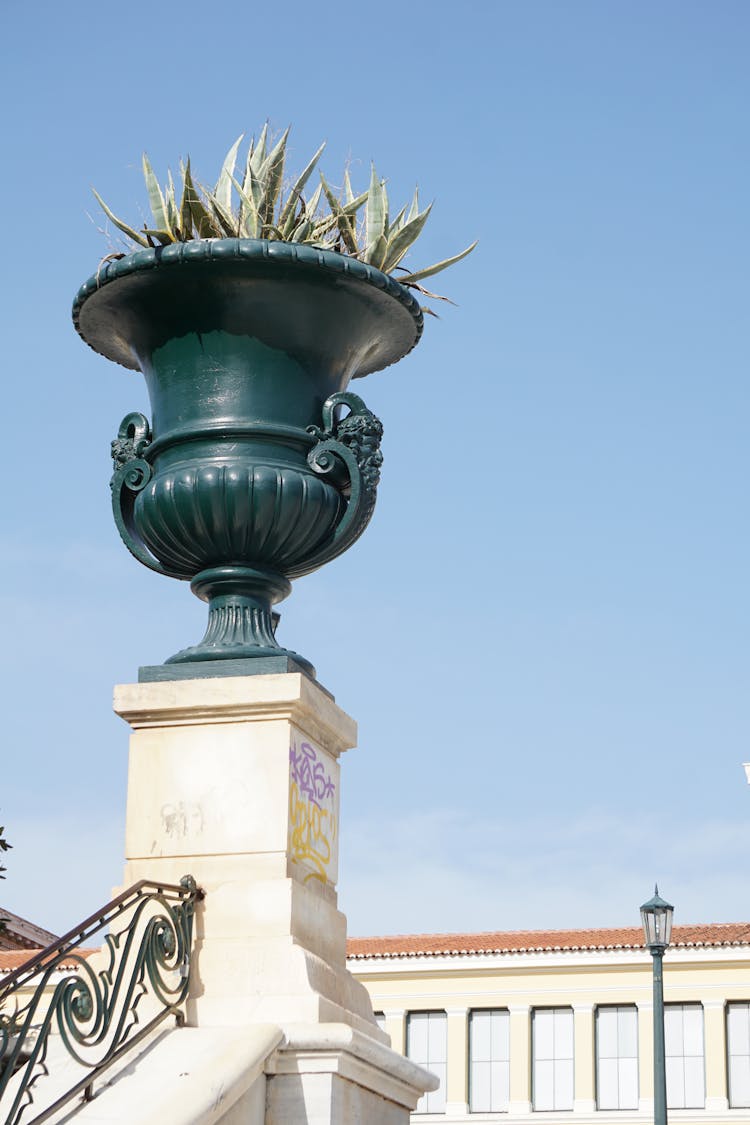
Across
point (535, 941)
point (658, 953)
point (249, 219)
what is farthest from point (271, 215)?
point (535, 941)

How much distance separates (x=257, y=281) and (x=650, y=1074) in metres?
40.6

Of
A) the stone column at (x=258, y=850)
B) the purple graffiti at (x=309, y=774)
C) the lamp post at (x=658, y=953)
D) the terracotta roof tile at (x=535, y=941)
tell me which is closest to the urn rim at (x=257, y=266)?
the stone column at (x=258, y=850)

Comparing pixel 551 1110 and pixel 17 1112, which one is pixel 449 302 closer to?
pixel 17 1112

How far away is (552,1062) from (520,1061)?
921mm

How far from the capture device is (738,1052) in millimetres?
43844

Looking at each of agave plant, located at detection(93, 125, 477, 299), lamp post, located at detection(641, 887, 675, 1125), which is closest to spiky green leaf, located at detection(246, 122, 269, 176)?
agave plant, located at detection(93, 125, 477, 299)

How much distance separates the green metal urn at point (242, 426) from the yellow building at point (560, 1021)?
37.7 m

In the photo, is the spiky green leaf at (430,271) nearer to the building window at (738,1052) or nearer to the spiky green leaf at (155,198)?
the spiky green leaf at (155,198)

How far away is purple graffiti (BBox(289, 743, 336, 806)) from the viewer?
22.4ft

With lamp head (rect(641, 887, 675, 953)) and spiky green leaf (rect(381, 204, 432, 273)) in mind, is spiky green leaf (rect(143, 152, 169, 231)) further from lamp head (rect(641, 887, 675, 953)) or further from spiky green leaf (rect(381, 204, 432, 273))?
lamp head (rect(641, 887, 675, 953))

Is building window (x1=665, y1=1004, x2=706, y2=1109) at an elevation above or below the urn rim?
above

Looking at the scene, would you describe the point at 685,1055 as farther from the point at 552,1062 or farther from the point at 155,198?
the point at 155,198

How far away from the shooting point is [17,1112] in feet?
18.6

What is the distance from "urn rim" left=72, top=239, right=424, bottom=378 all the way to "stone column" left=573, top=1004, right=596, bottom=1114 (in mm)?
39011
